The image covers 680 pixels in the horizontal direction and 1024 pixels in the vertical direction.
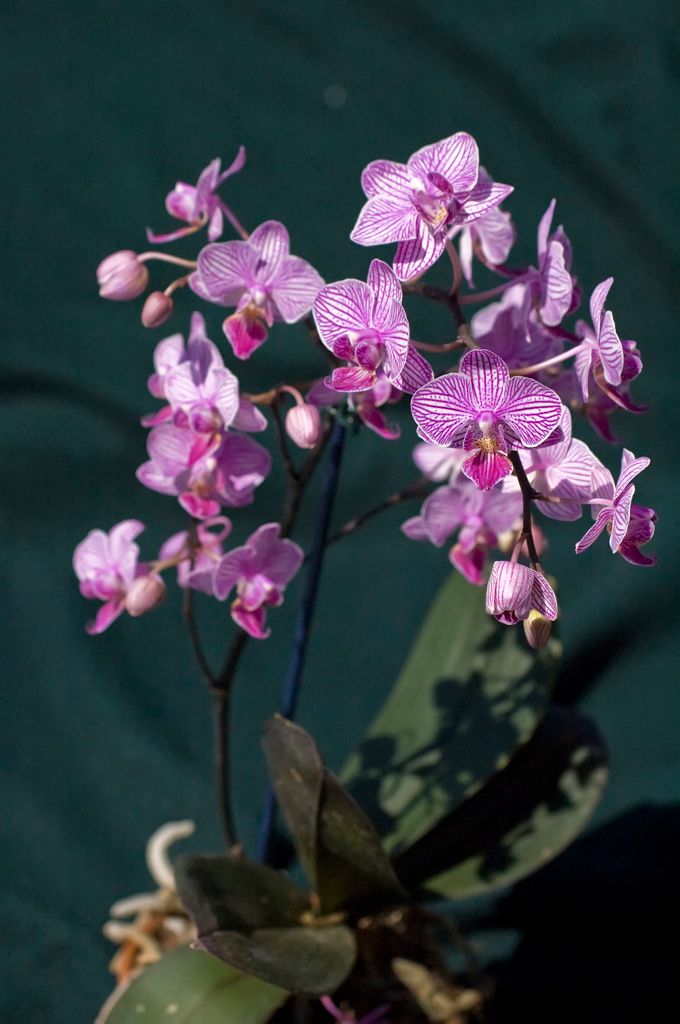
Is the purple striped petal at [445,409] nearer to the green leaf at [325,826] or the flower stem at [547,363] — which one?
the flower stem at [547,363]

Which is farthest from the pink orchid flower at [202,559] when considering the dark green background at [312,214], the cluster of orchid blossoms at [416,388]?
the dark green background at [312,214]

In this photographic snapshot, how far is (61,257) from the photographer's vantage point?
133 cm

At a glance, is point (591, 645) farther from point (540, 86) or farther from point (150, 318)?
point (150, 318)

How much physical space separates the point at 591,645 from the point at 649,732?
11cm

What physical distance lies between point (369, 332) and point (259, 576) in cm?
20

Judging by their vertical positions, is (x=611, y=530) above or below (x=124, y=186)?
below

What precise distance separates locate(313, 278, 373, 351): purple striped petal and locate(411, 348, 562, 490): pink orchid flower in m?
0.05

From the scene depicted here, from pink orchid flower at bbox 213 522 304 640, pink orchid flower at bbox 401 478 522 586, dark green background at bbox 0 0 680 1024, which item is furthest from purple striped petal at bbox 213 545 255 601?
dark green background at bbox 0 0 680 1024

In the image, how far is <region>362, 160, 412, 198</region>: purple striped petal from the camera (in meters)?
0.52

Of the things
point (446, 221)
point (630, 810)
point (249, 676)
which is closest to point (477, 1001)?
point (630, 810)

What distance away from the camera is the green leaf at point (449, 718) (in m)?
0.78

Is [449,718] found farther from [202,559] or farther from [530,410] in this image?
[530,410]

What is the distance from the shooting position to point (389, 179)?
0.52m

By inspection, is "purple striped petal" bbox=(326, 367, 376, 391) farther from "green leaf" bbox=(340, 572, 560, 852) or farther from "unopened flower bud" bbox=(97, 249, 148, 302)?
"green leaf" bbox=(340, 572, 560, 852)
